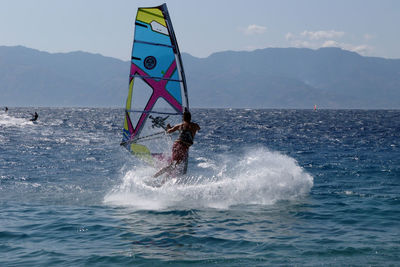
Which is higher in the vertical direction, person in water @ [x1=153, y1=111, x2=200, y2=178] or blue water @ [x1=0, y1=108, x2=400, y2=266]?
person in water @ [x1=153, y1=111, x2=200, y2=178]

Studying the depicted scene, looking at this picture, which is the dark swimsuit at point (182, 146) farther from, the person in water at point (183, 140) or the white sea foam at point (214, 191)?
the white sea foam at point (214, 191)

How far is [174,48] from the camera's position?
1397 centimetres

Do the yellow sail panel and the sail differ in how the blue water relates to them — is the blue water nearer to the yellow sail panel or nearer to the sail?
the sail

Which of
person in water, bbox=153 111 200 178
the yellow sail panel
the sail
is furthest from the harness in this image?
the yellow sail panel

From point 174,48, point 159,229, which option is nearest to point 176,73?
point 174,48

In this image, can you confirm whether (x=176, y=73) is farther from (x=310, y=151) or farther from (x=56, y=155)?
(x=310, y=151)

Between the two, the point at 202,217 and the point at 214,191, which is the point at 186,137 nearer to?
the point at 214,191

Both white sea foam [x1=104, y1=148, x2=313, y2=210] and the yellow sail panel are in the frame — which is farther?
the yellow sail panel

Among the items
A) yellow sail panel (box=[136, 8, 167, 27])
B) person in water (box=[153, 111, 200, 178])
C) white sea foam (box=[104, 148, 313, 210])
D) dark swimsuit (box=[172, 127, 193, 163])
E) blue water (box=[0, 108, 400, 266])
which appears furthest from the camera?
yellow sail panel (box=[136, 8, 167, 27])

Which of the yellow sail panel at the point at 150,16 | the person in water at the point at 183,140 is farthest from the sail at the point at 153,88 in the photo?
the person in water at the point at 183,140

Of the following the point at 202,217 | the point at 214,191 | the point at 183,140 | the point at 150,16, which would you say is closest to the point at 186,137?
the point at 183,140

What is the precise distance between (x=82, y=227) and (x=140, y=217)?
157 centimetres

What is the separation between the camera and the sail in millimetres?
13914

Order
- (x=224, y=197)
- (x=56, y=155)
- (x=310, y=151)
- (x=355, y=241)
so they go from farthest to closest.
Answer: (x=310, y=151), (x=56, y=155), (x=224, y=197), (x=355, y=241)
